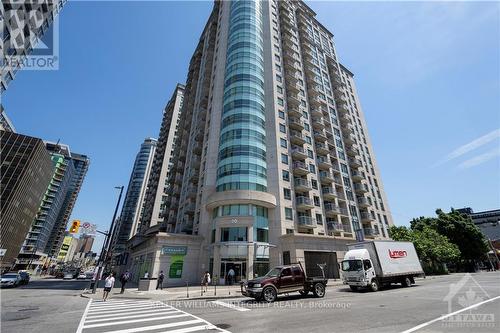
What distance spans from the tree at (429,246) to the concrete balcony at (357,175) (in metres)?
11.8

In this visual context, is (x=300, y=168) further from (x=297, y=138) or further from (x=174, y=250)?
(x=174, y=250)

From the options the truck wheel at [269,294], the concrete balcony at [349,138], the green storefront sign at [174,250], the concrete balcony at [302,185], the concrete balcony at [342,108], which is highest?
the concrete balcony at [342,108]

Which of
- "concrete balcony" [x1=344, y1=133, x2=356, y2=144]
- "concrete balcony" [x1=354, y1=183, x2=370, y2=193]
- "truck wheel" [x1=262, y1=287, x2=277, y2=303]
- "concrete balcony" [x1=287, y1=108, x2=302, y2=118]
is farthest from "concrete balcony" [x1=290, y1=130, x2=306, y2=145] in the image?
"truck wheel" [x1=262, y1=287, x2=277, y2=303]

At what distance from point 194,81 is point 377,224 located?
55.1 meters

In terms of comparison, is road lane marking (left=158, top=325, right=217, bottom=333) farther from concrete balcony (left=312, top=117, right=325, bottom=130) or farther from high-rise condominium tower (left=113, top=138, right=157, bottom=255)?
high-rise condominium tower (left=113, top=138, right=157, bottom=255)

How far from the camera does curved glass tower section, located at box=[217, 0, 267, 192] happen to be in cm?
3341

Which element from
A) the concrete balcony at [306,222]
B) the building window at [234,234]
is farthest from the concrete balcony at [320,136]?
the building window at [234,234]

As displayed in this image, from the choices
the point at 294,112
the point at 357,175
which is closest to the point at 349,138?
the point at 357,175

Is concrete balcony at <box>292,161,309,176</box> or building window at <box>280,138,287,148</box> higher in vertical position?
building window at <box>280,138,287,148</box>

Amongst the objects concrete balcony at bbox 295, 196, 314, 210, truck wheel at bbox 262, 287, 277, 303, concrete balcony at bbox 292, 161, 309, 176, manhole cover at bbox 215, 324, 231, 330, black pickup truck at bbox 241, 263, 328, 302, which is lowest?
manhole cover at bbox 215, 324, 231, 330

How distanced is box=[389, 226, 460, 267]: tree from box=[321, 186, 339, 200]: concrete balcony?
12.0m

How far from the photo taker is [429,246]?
3894 cm

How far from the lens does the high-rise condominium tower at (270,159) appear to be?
31241mm

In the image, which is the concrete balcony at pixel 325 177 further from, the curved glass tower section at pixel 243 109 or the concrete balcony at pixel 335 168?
the curved glass tower section at pixel 243 109
